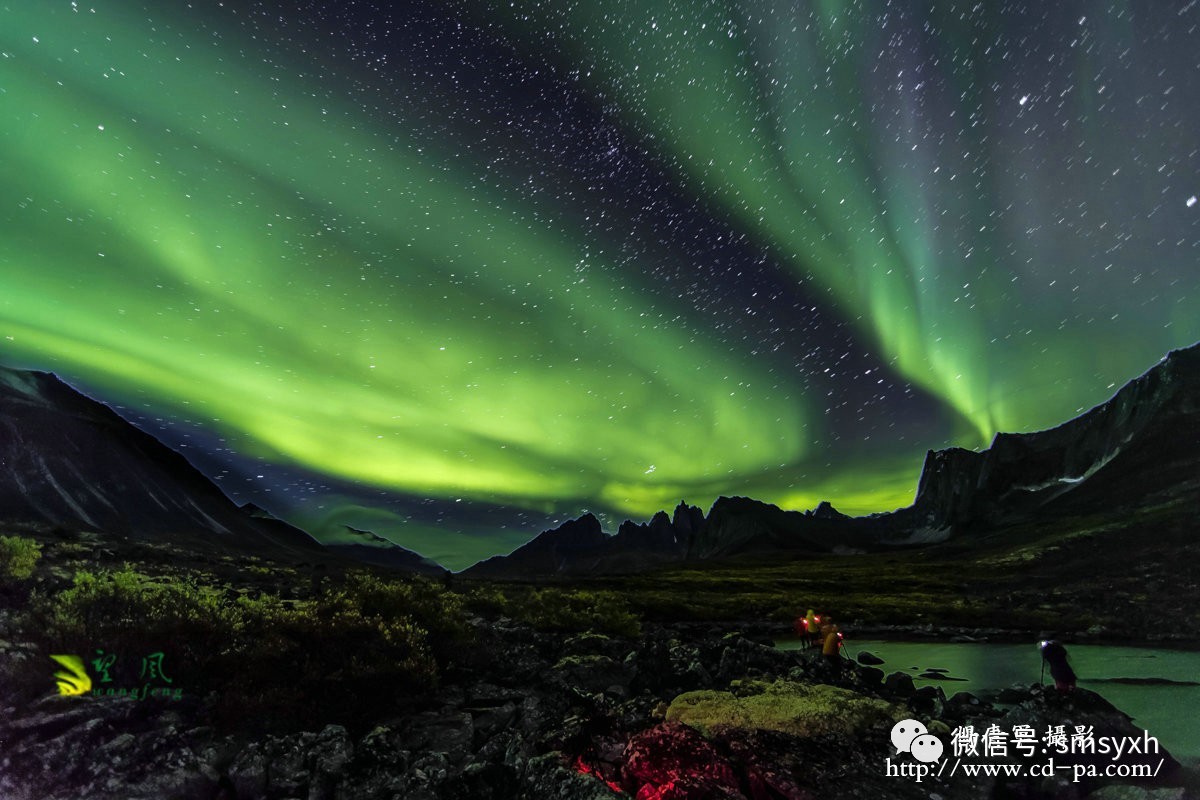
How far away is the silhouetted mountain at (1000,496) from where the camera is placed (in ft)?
154

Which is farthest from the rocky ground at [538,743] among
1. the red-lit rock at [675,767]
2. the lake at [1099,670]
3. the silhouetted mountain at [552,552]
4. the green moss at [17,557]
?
the silhouetted mountain at [552,552]

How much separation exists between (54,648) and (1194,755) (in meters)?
20.6

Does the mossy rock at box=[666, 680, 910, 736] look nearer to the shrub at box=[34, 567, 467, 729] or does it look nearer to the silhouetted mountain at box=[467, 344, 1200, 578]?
the shrub at box=[34, 567, 467, 729]

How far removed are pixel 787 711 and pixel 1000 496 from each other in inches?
3192

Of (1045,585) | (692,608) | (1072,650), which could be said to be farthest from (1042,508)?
(692,608)

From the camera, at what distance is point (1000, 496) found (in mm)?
69375

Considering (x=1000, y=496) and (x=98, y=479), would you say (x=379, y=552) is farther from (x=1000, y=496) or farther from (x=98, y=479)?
(x=1000, y=496)

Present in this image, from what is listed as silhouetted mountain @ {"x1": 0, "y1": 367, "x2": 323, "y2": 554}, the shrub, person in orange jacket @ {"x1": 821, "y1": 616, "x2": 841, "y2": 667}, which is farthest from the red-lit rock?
silhouetted mountain @ {"x1": 0, "y1": 367, "x2": 323, "y2": 554}

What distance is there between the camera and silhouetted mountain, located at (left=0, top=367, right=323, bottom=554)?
51.8 ft

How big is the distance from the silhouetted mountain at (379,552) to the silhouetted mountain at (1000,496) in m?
4.81

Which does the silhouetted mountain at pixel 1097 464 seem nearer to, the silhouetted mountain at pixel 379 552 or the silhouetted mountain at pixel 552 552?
the silhouetted mountain at pixel 552 552

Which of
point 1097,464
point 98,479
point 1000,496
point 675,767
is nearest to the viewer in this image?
point 675,767

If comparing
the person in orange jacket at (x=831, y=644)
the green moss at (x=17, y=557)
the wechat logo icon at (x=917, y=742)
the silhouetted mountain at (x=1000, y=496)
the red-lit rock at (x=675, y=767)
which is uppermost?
the silhouetted mountain at (x=1000, y=496)

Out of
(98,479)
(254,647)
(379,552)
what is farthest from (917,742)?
(98,479)
